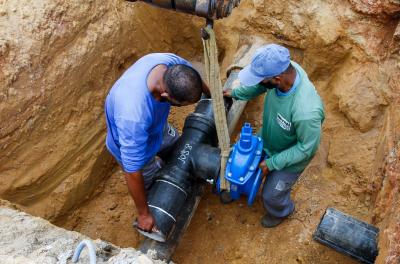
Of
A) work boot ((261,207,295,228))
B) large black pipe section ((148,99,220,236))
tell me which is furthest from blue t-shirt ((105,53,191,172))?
work boot ((261,207,295,228))

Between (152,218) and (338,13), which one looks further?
(338,13)

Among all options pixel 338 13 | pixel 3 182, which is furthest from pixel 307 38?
pixel 3 182

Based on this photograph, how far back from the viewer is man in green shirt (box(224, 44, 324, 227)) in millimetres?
2791

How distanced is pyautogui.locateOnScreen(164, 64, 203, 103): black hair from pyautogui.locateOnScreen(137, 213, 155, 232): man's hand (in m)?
0.91

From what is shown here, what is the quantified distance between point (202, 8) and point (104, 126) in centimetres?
236

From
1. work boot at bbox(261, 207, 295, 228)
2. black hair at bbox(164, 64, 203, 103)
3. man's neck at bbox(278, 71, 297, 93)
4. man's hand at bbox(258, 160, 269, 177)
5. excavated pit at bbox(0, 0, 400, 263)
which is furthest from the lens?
work boot at bbox(261, 207, 295, 228)

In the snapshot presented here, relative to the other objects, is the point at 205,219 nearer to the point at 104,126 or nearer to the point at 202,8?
the point at 104,126

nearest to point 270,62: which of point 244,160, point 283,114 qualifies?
point 283,114

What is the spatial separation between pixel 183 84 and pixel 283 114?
2.46 ft

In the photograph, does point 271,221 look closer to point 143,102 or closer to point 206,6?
point 143,102

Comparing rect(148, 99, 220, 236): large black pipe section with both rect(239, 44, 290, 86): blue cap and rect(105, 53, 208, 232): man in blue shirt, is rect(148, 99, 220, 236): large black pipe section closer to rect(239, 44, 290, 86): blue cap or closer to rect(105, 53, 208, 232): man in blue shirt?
rect(105, 53, 208, 232): man in blue shirt

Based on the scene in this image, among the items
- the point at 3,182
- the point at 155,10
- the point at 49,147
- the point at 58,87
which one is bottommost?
the point at 3,182

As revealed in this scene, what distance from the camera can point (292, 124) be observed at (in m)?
2.95

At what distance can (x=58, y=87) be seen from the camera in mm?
3631
